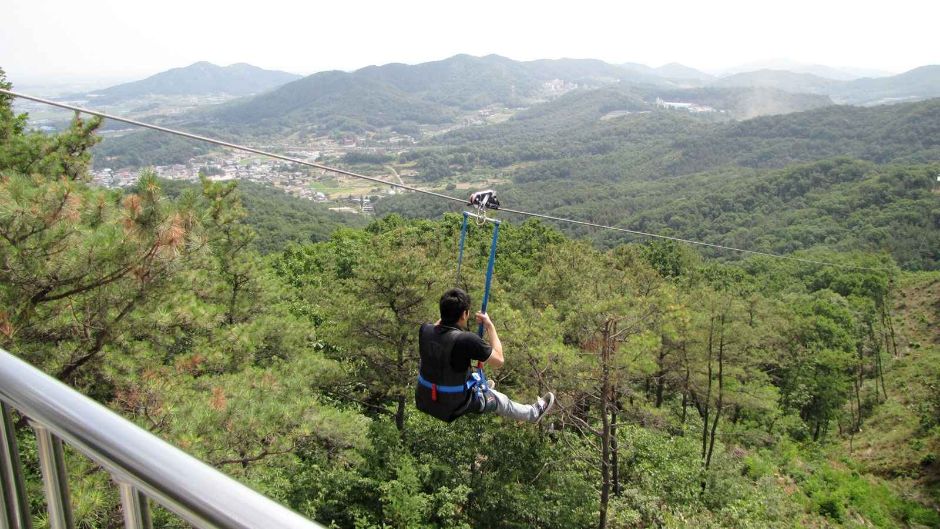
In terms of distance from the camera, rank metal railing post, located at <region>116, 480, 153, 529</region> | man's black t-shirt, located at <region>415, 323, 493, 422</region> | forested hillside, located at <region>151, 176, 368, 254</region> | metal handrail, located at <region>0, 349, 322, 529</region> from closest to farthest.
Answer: metal handrail, located at <region>0, 349, 322, 529</region> → metal railing post, located at <region>116, 480, 153, 529</region> → man's black t-shirt, located at <region>415, 323, 493, 422</region> → forested hillside, located at <region>151, 176, 368, 254</region>

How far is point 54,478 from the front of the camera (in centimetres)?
104

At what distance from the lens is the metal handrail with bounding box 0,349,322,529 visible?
677mm

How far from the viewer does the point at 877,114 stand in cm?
15188

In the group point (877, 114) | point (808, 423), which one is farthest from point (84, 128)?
point (877, 114)

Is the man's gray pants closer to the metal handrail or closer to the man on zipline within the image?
the man on zipline

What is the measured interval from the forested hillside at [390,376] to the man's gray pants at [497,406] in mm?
2409

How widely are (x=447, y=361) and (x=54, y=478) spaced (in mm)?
3024

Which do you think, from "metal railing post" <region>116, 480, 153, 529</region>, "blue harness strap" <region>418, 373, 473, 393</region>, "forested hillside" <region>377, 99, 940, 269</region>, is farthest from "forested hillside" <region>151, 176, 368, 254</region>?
"metal railing post" <region>116, 480, 153, 529</region>

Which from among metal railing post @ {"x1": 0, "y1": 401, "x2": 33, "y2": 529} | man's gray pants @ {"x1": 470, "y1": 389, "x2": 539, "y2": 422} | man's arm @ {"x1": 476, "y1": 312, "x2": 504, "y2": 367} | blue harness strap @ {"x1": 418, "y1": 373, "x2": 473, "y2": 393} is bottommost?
man's gray pants @ {"x1": 470, "y1": 389, "x2": 539, "y2": 422}

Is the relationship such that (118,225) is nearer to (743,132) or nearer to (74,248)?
(74,248)

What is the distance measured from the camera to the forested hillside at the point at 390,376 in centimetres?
561

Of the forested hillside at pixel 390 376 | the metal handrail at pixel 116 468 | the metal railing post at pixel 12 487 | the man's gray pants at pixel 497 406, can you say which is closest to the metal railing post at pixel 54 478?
the metal handrail at pixel 116 468

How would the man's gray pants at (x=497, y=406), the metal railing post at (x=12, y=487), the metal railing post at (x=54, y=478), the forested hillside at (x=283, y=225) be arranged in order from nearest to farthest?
the metal railing post at (x=54, y=478) < the metal railing post at (x=12, y=487) < the man's gray pants at (x=497, y=406) < the forested hillside at (x=283, y=225)

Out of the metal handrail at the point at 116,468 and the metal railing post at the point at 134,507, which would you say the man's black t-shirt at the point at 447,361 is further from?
the metal railing post at the point at 134,507
